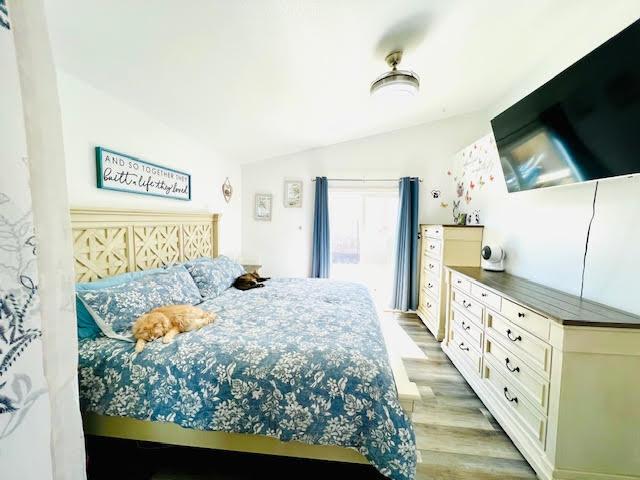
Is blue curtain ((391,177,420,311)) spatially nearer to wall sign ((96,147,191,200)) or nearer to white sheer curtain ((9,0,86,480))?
wall sign ((96,147,191,200))

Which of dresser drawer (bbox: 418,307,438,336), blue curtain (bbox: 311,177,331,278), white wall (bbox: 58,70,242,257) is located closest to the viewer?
white wall (bbox: 58,70,242,257)

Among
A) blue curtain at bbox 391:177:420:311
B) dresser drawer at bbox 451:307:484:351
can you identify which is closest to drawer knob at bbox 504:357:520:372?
dresser drawer at bbox 451:307:484:351

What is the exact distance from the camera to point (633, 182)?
1429 mm

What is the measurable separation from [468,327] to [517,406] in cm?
69

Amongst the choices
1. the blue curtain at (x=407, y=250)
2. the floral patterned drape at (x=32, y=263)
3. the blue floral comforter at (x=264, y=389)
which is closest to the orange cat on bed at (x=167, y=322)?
the blue floral comforter at (x=264, y=389)

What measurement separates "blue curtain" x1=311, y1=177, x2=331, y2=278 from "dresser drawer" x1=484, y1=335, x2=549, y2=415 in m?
2.24

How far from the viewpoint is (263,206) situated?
390cm

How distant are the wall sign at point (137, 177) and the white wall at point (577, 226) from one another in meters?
3.24

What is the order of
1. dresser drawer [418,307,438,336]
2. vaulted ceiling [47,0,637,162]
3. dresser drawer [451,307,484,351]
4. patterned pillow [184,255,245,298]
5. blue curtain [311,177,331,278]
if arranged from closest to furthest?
vaulted ceiling [47,0,637,162] → dresser drawer [451,307,484,351] → patterned pillow [184,255,245,298] → dresser drawer [418,307,438,336] → blue curtain [311,177,331,278]

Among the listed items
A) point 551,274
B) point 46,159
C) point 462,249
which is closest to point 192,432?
point 46,159

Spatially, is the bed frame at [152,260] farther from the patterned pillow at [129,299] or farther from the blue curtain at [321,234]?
the blue curtain at [321,234]

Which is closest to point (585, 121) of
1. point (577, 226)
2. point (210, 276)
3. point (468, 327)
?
point (577, 226)

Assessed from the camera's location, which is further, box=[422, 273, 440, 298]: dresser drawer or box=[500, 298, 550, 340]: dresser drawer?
box=[422, 273, 440, 298]: dresser drawer

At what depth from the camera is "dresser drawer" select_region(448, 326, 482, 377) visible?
79.3 inches
